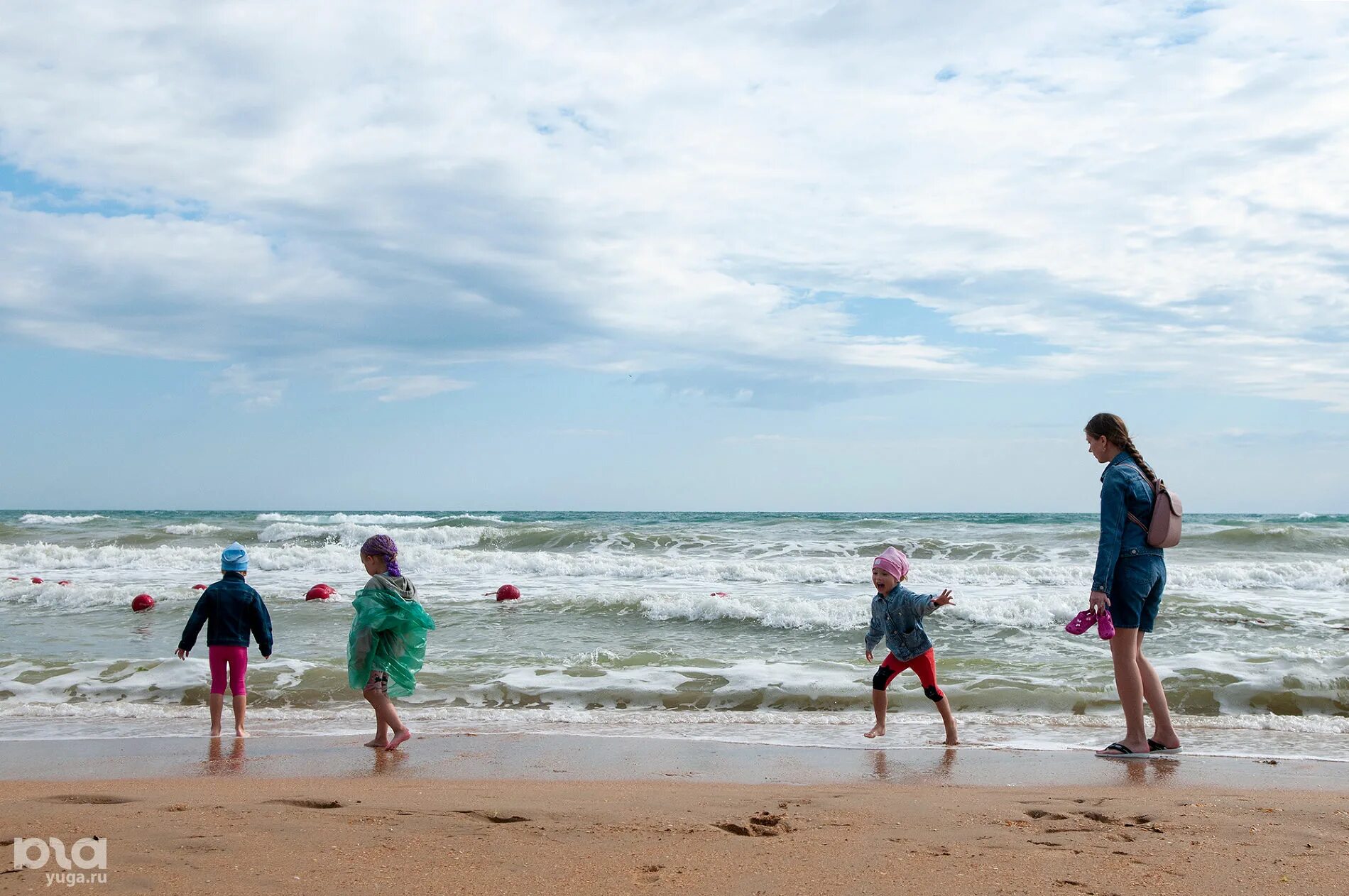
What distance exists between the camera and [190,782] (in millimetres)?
5367

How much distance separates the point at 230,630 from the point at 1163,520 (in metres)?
6.39

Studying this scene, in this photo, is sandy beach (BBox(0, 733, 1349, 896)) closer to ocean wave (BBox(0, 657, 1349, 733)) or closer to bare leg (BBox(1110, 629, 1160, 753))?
bare leg (BBox(1110, 629, 1160, 753))

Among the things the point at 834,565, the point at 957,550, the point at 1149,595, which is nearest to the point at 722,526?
the point at 957,550

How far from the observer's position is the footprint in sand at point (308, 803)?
14.6 ft

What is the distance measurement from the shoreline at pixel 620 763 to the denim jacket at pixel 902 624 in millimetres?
672

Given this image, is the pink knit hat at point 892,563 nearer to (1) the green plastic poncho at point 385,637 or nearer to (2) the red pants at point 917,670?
(2) the red pants at point 917,670

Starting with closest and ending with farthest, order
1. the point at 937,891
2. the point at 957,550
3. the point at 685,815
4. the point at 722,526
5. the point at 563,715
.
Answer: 1. the point at 937,891
2. the point at 685,815
3. the point at 563,715
4. the point at 957,550
5. the point at 722,526

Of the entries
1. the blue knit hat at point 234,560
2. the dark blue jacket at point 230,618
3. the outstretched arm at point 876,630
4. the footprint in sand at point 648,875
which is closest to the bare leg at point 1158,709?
the outstretched arm at point 876,630

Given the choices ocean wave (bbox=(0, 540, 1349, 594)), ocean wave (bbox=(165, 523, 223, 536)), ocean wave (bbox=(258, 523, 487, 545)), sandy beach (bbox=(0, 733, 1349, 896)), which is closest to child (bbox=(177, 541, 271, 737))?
sandy beach (bbox=(0, 733, 1349, 896))

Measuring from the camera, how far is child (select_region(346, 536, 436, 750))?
21.7 feet

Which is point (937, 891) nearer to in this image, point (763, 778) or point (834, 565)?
point (763, 778)

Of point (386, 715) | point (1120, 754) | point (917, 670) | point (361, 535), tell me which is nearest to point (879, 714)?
point (917, 670)

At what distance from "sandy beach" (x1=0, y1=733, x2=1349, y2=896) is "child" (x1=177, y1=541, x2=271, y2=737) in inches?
38.0

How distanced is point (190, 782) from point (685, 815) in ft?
9.48
